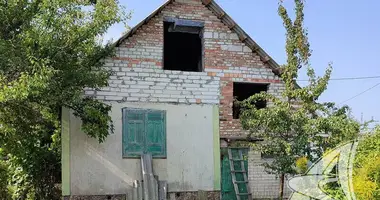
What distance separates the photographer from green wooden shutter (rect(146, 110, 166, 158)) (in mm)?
9078

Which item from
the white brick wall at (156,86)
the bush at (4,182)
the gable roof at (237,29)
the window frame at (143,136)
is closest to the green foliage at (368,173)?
the window frame at (143,136)

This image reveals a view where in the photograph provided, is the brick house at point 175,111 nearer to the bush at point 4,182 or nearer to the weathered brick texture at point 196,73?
the weathered brick texture at point 196,73

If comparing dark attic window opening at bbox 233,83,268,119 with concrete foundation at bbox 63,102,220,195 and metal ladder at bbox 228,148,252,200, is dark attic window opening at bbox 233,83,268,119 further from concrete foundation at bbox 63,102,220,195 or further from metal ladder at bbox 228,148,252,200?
concrete foundation at bbox 63,102,220,195

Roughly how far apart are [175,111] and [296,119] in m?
2.61

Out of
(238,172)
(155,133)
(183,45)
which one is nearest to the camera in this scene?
(155,133)

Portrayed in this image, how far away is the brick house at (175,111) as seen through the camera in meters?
8.71

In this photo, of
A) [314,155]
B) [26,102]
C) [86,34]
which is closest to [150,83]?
[86,34]

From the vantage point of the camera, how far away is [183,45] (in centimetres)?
1269

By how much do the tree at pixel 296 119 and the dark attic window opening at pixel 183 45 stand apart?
214cm

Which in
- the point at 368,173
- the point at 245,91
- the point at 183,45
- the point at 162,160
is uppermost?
the point at 183,45

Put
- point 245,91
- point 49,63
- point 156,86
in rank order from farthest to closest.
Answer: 1. point 245,91
2. point 156,86
3. point 49,63

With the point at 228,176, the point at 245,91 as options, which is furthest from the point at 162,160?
the point at 245,91

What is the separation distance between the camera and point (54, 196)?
9.80m

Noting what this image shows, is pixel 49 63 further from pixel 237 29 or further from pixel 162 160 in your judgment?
pixel 237 29
